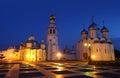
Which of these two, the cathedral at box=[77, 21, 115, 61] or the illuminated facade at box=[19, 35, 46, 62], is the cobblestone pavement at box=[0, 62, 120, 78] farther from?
the illuminated facade at box=[19, 35, 46, 62]

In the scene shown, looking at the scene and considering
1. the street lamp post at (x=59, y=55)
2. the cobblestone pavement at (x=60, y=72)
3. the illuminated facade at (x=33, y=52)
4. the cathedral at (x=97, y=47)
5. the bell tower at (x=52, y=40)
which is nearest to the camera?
the cobblestone pavement at (x=60, y=72)

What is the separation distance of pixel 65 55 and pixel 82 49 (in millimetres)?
10477

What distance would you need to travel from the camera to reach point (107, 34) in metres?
70.4

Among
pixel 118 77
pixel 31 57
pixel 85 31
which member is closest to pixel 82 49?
pixel 85 31

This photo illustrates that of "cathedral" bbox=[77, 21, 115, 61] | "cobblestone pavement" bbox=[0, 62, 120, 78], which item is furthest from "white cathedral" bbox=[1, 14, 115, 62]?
"cobblestone pavement" bbox=[0, 62, 120, 78]

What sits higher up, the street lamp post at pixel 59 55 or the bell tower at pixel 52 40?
the bell tower at pixel 52 40

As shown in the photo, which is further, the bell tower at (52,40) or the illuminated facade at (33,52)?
the illuminated facade at (33,52)

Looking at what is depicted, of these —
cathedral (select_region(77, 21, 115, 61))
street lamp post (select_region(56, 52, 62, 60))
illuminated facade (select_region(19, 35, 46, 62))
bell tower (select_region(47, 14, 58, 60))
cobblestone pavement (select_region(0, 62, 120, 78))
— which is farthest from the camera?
illuminated facade (select_region(19, 35, 46, 62))

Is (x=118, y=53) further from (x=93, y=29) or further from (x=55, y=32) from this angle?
(x=55, y=32)

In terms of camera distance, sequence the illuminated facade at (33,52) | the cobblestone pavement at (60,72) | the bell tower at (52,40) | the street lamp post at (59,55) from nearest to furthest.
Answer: the cobblestone pavement at (60,72) < the street lamp post at (59,55) < the bell tower at (52,40) < the illuminated facade at (33,52)

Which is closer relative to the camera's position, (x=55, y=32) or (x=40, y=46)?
(x=55, y=32)

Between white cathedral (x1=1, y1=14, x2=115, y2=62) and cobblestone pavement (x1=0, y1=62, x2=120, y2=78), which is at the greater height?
white cathedral (x1=1, y1=14, x2=115, y2=62)

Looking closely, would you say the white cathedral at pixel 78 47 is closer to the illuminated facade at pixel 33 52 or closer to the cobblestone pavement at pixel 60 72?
the illuminated facade at pixel 33 52

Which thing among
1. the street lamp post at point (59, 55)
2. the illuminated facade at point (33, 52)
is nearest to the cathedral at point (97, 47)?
the street lamp post at point (59, 55)
